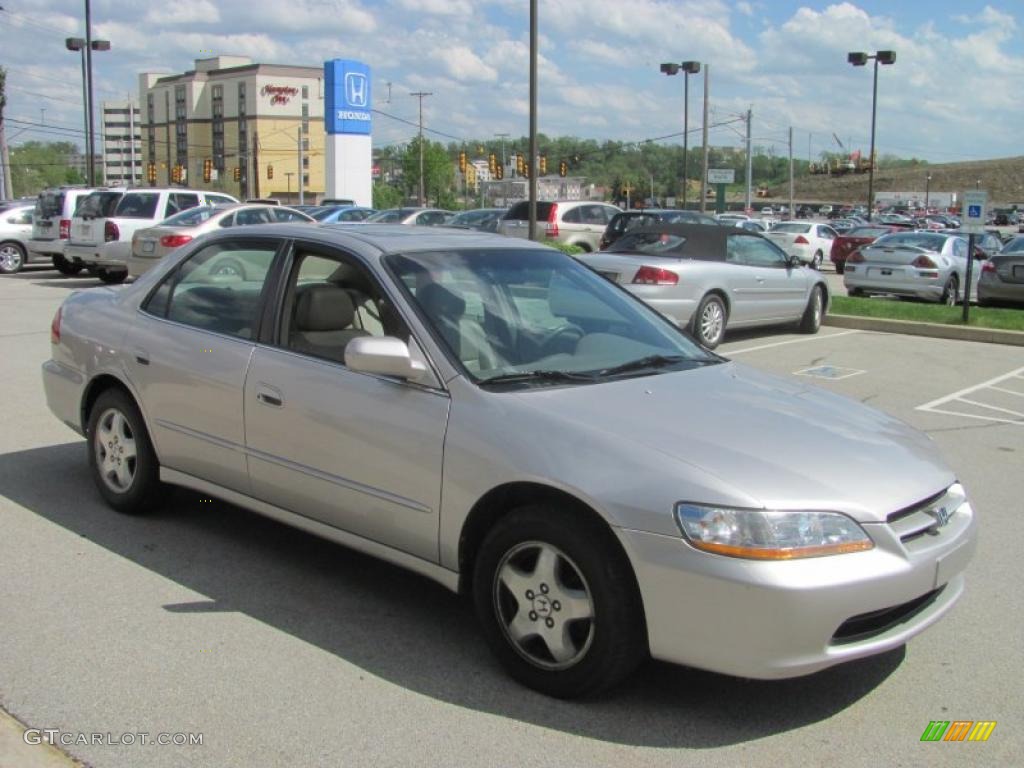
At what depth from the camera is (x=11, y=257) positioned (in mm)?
22766

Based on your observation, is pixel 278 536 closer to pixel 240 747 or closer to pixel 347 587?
pixel 347 587

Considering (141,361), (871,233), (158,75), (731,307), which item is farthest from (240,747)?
(158,75)

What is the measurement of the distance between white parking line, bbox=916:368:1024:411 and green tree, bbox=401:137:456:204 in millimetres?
113073

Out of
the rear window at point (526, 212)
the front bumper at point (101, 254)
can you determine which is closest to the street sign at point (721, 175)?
the rear window at point (526, 212)

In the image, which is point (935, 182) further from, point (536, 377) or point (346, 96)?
point (536, 377)

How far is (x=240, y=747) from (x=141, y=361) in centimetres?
260

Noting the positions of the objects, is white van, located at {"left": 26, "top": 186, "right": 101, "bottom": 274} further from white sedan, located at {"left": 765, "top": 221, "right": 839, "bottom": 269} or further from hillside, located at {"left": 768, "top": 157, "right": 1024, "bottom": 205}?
hillside, located at {"left": 768, "top": 157, "right": 1024, "bottom": 205}

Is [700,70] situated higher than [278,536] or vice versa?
[700,70]

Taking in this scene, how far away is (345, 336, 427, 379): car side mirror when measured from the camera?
4012mm

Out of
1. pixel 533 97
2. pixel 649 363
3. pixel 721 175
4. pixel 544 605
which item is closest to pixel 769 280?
pixel 533 97

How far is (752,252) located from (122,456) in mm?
9793

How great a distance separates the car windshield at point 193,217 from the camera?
18000 mm

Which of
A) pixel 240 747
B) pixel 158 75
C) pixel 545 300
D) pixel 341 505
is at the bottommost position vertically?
pixel 240 747

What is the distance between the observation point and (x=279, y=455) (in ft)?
15.0
